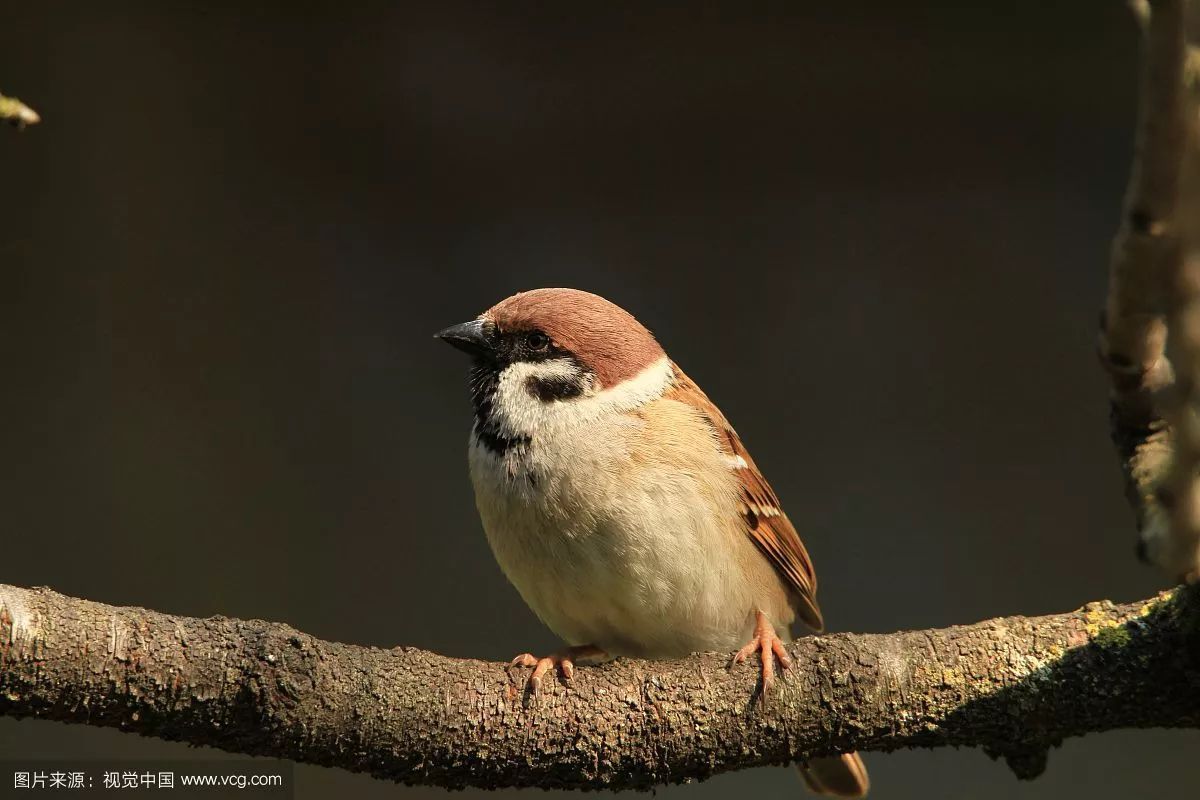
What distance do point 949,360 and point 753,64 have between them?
1099 mm

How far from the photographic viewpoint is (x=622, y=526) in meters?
1.99

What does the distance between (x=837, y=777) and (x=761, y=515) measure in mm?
601

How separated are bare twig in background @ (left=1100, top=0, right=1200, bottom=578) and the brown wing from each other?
0.80 m

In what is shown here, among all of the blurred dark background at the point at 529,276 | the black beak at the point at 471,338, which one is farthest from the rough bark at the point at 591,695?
the blurred dark background at the point at 529,276

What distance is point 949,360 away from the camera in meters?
3.75

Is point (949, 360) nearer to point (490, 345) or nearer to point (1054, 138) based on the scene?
point (1054, 138)

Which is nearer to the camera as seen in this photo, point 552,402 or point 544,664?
point 544,664

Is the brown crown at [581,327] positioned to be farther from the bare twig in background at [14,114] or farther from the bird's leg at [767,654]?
the bare twig in background at [14,114]

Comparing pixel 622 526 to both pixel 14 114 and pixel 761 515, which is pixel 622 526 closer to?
pixel 761 515

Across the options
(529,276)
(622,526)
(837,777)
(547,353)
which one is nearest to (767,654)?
(622,526)

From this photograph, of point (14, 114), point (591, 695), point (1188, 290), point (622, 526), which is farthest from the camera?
point (622, 526)

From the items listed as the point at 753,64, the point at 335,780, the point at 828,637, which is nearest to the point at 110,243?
the point at 335,780

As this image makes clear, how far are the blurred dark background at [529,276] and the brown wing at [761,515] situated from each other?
49.6 inches

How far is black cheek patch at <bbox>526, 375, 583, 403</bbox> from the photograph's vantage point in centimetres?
216
